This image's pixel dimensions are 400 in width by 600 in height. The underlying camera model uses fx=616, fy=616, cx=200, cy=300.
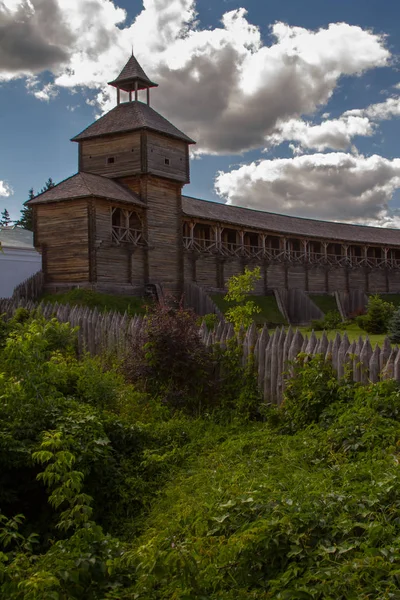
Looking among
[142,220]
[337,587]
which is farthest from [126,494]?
[142,220]

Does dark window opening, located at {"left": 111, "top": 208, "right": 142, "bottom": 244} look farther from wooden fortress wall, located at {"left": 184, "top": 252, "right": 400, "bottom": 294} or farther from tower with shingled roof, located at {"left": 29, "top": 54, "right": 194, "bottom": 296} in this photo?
wooden fortress wall, located at {"left": 184, "top": 252, "right": 400, "bottom": 294}

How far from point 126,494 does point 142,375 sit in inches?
162

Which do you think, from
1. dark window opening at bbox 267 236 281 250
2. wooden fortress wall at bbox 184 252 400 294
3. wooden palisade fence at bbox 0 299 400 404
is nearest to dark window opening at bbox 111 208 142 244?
wooden fortress wall at bbox 184 252 400 294

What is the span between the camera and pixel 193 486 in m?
7.21

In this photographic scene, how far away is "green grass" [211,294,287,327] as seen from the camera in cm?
3672

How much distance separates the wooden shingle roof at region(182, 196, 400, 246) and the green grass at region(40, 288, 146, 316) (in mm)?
8589

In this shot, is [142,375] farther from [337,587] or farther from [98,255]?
[98,255]

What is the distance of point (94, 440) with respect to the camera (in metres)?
7.48

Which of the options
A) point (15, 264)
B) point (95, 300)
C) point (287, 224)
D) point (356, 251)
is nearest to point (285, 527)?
point (95, 300)

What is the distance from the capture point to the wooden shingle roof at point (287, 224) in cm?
4028

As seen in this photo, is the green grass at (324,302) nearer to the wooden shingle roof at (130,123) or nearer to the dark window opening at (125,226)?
the wooden shingle roof at (130,123)

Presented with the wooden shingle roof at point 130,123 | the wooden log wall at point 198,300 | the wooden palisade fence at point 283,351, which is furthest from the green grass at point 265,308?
the wooden palisade fence at point 283,351

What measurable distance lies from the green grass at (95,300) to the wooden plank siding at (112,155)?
321 inches

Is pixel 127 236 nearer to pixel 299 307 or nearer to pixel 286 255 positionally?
pixel 299 307
